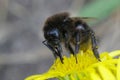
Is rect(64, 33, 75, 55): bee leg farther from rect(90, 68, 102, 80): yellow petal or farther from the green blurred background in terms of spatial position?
the green blurred background

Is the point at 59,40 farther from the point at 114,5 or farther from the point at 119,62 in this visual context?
the point at 114,5

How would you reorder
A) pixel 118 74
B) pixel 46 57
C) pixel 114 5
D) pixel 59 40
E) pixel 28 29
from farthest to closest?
pixel 28 29
pixel 46 57
pixel 114 5
pixel 59 40
pixel 118 74

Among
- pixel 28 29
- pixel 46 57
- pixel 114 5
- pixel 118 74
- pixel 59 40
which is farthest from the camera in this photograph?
pixel 28 29

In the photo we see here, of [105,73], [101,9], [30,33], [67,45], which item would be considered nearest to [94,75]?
[105,73]

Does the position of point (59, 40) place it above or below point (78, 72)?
above

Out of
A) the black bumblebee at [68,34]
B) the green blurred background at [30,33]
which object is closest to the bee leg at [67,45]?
the black bumblebee at [68,34]

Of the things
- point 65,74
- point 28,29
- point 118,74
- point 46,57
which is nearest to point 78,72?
point 65,74

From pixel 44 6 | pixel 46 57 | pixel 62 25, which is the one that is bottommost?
pixel 46 57

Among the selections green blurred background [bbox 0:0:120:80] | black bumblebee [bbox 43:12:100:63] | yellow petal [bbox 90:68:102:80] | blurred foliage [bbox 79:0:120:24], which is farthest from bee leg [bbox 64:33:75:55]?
green blurred background [bbox 0:0:120:80]

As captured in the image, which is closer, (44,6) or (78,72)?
(78,72)
